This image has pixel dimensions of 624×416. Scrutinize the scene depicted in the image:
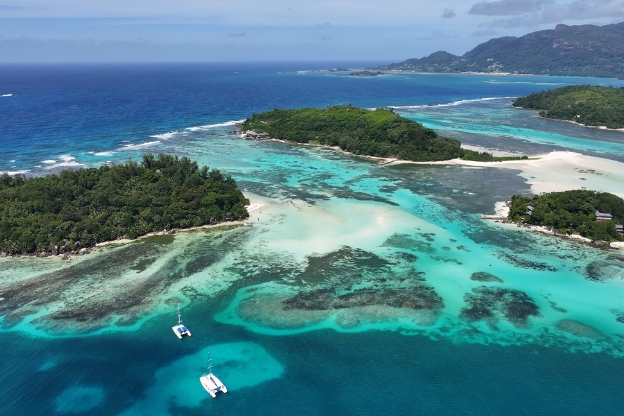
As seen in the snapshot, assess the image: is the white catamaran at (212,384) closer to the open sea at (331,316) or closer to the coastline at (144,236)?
the open sea at (331,316)

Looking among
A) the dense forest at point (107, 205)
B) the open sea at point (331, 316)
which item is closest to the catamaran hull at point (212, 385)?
the open sea at point (331, 316)

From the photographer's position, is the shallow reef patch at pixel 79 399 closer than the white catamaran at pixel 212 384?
Yes

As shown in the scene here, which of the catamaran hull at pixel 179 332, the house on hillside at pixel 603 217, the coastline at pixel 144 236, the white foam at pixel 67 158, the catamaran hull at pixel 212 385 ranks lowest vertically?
the catamaran hull at pixel 212 385

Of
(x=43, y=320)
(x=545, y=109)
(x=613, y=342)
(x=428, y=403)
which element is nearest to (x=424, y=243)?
(x=613, y=342)

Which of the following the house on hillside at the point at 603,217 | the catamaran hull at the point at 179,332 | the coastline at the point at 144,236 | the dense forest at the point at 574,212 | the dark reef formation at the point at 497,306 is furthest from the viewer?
the house on hillside at the point at 603,217

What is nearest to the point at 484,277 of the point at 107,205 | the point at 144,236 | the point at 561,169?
the point at 144,236

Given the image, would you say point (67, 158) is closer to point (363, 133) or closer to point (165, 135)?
point (165, 135)
